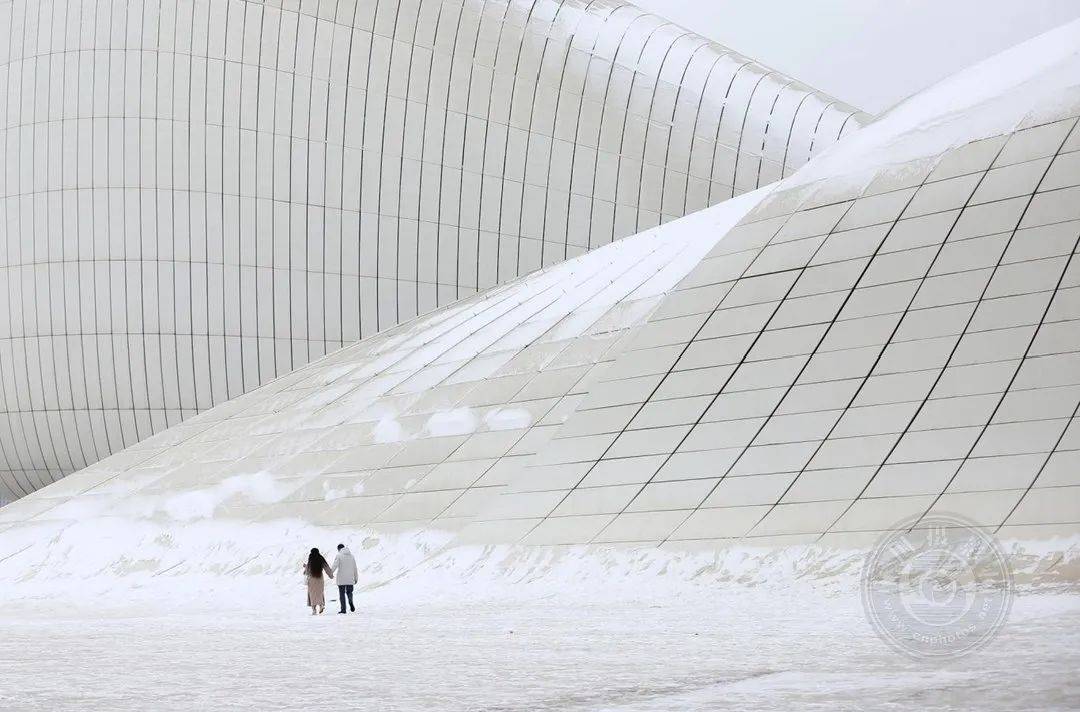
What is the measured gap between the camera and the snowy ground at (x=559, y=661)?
16.0 ft

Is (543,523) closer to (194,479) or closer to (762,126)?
(194,479)

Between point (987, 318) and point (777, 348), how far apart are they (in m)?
2.45

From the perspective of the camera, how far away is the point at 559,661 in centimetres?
648

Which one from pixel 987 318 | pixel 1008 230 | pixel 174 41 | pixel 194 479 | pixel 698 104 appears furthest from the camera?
pixel 698 104

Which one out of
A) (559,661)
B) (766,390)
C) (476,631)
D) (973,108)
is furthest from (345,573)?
(973,108)

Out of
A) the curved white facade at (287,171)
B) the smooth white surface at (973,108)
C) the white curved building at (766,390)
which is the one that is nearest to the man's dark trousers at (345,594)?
the white curved building at (766,390)

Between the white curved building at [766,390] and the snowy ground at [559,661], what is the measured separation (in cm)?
207

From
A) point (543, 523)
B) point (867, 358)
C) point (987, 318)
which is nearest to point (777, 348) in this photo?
point (867, 358)

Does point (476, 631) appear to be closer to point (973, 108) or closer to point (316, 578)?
point (316, 578)

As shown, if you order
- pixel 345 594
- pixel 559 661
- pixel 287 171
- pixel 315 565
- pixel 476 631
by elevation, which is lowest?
pixel 559 661

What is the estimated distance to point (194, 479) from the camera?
60.8 feet

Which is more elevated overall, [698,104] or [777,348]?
[698,104]

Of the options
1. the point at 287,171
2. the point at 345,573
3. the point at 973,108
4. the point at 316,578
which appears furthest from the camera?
the point at 287,171

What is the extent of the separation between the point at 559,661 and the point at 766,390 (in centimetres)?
827
